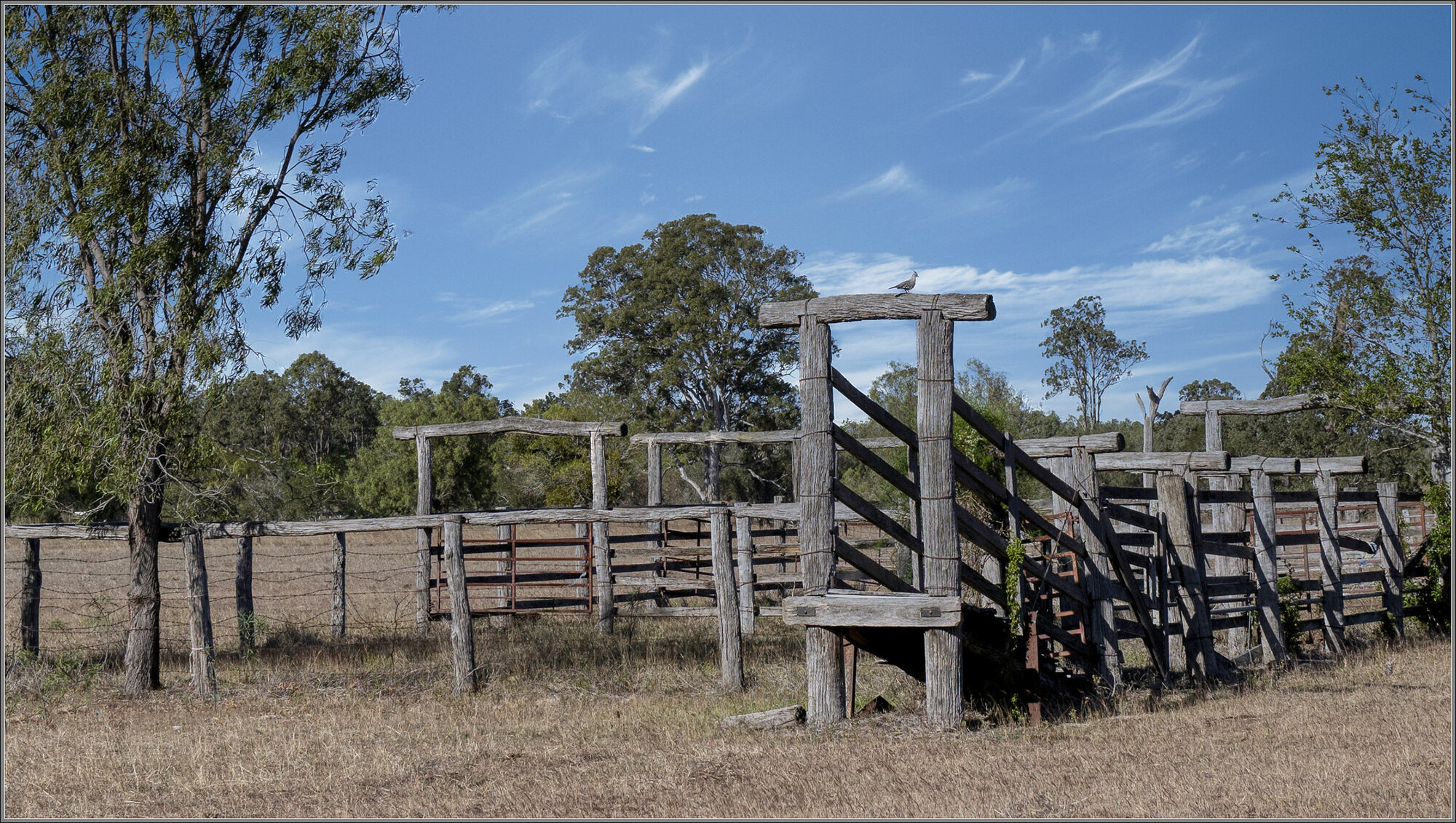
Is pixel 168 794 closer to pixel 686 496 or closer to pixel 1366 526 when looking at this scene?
pixel 1366 526

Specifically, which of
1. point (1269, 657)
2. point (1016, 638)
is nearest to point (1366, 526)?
point (1269, 657)

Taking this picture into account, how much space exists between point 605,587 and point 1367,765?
11.3 metres

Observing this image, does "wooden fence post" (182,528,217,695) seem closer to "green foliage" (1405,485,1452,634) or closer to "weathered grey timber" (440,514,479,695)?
"weathered grey timber" (440,514,479,695)

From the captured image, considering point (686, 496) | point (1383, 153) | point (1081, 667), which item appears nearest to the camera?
point (1081, 667)

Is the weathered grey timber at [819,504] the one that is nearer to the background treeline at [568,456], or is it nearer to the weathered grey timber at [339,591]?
the weathered grey timber at [339,591]

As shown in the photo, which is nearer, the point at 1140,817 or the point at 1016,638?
the point at 1140,817

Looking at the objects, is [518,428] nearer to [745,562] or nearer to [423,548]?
[423,548]

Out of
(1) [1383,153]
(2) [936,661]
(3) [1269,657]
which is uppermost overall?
(1) [1383,153]

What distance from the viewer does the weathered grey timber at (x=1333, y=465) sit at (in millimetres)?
12609

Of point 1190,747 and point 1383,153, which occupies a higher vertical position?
point 1383,153

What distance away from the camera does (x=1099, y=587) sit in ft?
33.4

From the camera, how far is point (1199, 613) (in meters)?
11.2

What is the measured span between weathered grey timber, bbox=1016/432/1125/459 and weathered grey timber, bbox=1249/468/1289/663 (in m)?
3.43

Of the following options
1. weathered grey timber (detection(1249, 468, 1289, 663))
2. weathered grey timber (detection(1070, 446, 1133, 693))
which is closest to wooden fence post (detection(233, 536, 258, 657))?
weathered grey timber (detection(1070, 446, 1133, 693))
